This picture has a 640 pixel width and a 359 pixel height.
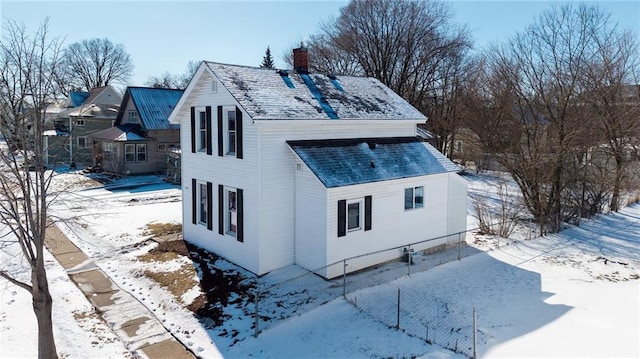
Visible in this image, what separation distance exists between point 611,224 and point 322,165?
18014mm

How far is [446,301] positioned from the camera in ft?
44.8

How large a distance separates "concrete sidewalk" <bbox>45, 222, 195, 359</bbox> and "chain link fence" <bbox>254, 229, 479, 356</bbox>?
88.6 inches

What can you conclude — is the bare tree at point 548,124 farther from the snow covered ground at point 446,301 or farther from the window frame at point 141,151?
the window frame at point 141,151

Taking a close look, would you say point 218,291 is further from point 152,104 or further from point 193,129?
point 152,104

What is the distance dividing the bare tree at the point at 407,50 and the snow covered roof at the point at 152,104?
17.2 metres

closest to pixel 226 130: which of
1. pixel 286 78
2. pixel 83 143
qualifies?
pixel 286 78

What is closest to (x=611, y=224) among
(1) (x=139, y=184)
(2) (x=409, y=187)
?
(2) (x=409, y=187)

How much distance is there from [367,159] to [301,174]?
273 centimetres

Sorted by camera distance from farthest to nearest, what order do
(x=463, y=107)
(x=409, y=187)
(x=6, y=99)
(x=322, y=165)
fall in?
(x=463, y=107)
(x=409, y=187)
(x=322, y=165)
(x=6, y=99)

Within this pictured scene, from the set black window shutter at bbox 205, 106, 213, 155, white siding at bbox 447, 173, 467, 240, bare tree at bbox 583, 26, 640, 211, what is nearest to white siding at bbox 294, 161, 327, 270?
black window shutter at bbox 205, 106, 213, 155

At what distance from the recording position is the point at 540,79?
991 inches

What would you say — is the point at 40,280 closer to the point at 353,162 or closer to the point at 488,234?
the point at 353,162

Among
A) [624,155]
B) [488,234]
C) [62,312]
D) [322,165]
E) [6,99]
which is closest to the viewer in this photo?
[6,99]

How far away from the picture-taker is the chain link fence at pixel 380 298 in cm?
1180
